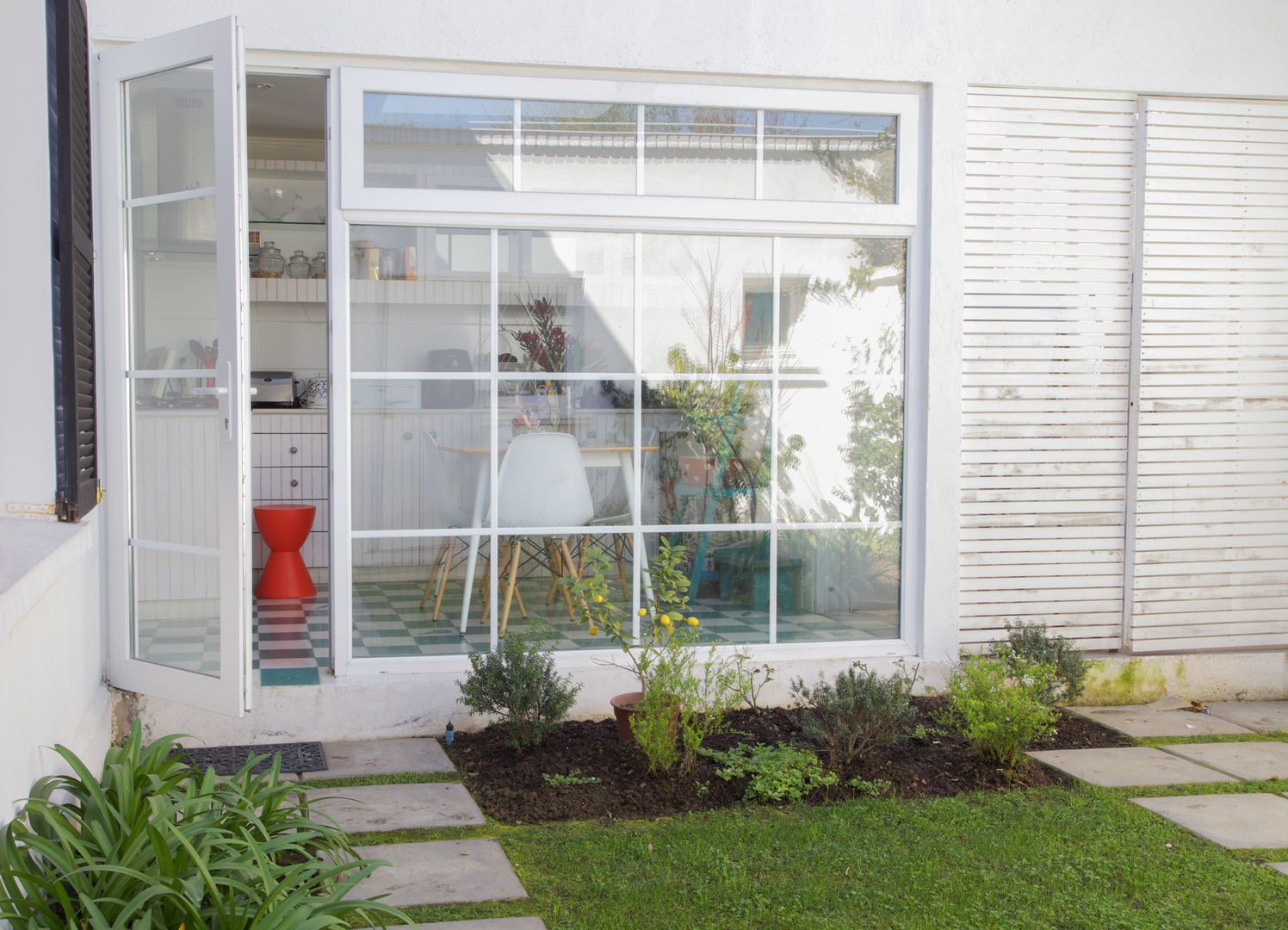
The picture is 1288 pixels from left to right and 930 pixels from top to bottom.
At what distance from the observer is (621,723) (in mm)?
4066

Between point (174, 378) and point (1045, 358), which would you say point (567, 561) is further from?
point (1045, 358)

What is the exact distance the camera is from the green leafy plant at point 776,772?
3.55 meters

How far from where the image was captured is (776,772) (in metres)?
3.62

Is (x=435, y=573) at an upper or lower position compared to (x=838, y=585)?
upper

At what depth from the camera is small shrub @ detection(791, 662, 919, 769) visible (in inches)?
150

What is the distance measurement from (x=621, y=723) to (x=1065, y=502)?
7.14ft

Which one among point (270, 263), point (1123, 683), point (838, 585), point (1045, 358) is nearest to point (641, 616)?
point (838, 585)

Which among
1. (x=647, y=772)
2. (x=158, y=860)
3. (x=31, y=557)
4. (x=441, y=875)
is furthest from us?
(x=647, y=772)

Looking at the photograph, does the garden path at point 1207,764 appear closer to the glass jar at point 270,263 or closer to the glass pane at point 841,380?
the glass pane at point 841,380

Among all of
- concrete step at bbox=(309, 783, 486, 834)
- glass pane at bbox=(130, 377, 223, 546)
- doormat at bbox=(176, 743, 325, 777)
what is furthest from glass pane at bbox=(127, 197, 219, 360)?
concrete step at bbox=(309, 783, 486, 834)

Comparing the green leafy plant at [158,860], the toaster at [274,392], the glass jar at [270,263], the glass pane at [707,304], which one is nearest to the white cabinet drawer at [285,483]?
the toaster at [274,392]

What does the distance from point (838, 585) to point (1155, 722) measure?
4.55 ft

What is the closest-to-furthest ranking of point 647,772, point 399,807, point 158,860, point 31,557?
point 158,860
point 31,557
point 399,807
point 647,772

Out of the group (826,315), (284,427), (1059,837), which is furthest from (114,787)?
(284,427)
